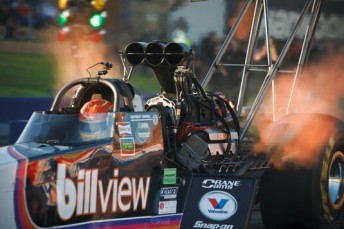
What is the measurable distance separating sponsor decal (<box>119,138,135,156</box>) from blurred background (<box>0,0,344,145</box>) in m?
8.12

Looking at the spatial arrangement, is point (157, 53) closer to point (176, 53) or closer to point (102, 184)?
point (176, 53)

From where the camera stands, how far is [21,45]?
17016mm

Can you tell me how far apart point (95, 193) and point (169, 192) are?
0.96 m

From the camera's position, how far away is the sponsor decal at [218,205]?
7090mm

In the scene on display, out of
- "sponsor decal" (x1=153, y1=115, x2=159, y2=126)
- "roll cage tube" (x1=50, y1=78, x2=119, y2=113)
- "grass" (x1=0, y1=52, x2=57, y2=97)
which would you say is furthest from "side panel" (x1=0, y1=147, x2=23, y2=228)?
"grass" (x1=0, y1=52, x2=57, y2=97)

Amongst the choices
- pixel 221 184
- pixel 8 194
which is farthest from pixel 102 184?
pixel 221 184

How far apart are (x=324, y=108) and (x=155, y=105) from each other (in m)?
9.95

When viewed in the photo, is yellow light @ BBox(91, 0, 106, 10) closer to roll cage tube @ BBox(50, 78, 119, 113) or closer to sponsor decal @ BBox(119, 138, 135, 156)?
roll cage tube @ BBox(50, 78, 119, 113)

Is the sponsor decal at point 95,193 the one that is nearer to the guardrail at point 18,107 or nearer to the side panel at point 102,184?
the side panel at point 102,184

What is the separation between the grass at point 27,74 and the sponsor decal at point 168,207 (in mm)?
10019

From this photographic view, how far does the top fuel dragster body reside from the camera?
19.5ft

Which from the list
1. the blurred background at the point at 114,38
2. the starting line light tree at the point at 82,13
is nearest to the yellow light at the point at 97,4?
the starting line light tree at the point at 82,13

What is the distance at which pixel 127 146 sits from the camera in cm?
651

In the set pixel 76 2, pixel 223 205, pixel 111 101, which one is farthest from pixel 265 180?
pixel 76 2
